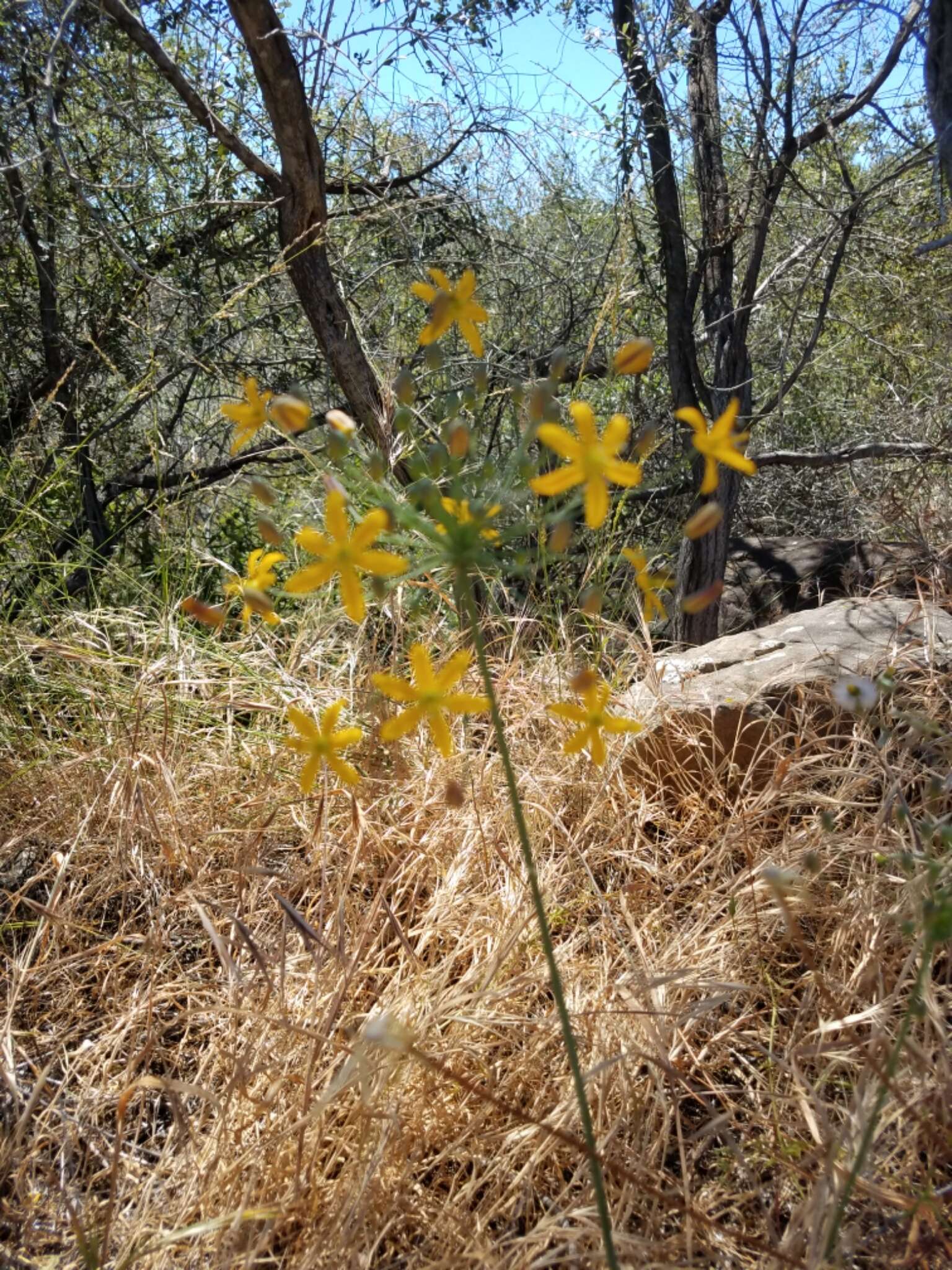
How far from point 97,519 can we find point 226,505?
2.50 feet

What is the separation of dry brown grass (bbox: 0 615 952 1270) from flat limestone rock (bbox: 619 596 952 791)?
2.1 inches

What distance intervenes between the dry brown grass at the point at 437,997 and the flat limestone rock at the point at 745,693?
0.05 metres

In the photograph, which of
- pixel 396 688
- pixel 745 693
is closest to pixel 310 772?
pixel 396 688

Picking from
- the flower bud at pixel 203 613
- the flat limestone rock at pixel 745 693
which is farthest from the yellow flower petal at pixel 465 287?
the flat limestone rock at pixel 745 693

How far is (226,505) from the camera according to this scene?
4.47 meters

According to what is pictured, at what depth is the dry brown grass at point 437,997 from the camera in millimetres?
991

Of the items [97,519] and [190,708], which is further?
[97,519]

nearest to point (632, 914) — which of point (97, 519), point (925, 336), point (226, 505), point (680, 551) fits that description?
point (680, 551)

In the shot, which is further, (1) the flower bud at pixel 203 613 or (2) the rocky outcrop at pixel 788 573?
(2) the rocky outcrop at pixel 788 573

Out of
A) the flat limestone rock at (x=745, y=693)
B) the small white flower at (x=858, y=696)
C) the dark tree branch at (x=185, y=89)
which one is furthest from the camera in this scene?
the dark tree branch at (x=185, y=89)

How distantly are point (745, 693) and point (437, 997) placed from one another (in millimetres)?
828

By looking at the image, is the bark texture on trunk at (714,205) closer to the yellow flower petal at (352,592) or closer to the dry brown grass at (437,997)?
the dry brown grass at (437,997)

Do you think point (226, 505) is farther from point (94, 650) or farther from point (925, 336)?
point (925, 336)

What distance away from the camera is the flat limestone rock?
5.67 feet
